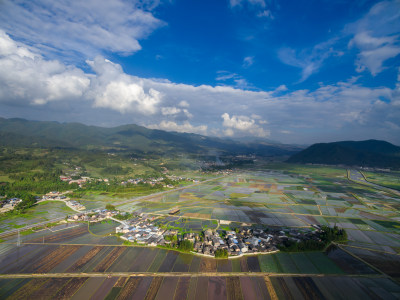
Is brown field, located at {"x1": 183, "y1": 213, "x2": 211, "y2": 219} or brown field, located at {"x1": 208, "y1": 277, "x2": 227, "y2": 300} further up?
brown field, located at {"x1": 208, "y1": 277, "x2": 227, "y2": 300}

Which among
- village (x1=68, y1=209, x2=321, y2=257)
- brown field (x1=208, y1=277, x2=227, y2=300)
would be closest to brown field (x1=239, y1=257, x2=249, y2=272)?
village (x1=68, y1=209, x2=321, y2=257)

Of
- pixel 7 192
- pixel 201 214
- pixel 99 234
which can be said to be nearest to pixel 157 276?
pixel 99 234

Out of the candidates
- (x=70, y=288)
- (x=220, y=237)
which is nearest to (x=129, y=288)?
(x=70, y=288)

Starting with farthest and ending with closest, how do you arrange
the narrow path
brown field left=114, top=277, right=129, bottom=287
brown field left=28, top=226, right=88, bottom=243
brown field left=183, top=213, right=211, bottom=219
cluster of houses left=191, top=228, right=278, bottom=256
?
brown field left=183, top=213, right=211, bottom=219 < brown field left=28, top=226, right=88, bottom=243 < cluster of houses left=191, top=228, right=278, bottom=256 < the narrow path < brown field left=114, top=277, right=129, bottom=287

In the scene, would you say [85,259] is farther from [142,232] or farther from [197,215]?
[197,215]

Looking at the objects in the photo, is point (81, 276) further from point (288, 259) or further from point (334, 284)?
point (334, 284)

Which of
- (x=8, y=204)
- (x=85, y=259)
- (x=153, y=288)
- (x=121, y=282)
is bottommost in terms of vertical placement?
(x=8, y=204)

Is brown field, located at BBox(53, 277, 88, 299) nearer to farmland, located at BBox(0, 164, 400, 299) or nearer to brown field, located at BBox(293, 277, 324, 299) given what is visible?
farmland, located at BBox(0, 164, 400, 299)
